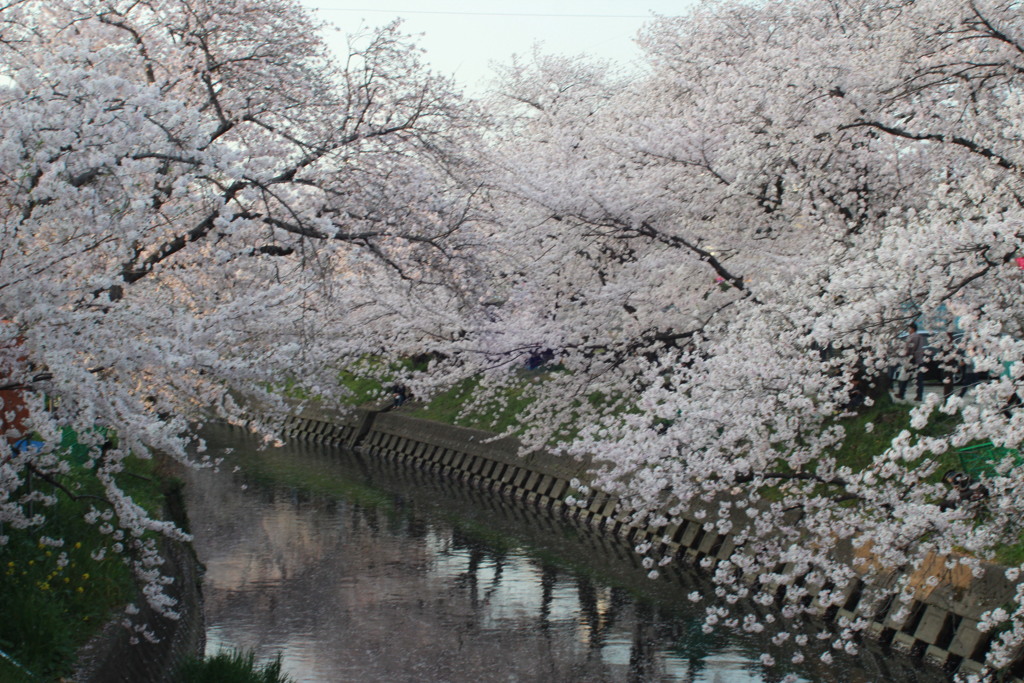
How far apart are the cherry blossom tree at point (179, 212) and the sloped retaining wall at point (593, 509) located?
16.3ft

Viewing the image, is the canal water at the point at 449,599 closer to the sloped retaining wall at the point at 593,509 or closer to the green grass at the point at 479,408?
the sloped retaining wall at the point at 593,509

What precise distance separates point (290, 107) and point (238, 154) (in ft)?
8.73

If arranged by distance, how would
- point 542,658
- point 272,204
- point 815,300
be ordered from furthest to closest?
1. point 542,658
2. point 272,204
3. point 815,300

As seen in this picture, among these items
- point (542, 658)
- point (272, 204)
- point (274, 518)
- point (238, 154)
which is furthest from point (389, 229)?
point (274, 518)

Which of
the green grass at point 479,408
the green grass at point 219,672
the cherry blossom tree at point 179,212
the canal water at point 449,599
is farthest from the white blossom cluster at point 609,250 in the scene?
the green grass at point 479,408

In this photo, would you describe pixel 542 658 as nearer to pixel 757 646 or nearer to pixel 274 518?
pixel 757 646

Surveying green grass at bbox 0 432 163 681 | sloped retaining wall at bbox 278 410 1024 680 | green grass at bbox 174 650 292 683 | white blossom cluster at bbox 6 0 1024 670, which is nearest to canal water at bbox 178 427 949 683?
sloped retaining wall at bbox 278 410 1024 680

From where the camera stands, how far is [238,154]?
8625 millimetres

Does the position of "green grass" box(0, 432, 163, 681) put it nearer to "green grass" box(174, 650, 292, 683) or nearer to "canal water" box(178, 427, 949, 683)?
"green grass" box(174, 650, 292, 683)

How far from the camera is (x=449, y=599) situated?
1491cm

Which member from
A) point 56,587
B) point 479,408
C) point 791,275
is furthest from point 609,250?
point 479,408

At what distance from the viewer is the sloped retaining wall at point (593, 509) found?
10.6 m

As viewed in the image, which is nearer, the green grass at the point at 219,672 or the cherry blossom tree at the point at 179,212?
the cherry blossom tree at the point at 179,212

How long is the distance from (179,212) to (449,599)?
24.2 feet
